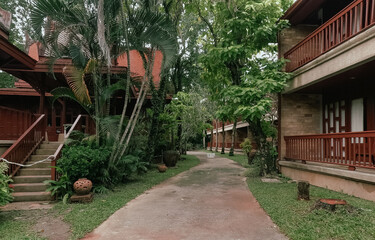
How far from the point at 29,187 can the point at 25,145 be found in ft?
5.52

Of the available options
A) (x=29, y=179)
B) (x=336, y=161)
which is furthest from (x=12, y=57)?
(x=336, y=161)

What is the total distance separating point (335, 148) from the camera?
7406 mm

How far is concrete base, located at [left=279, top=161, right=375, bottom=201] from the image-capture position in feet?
20.0

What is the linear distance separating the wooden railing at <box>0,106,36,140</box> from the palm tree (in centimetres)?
193

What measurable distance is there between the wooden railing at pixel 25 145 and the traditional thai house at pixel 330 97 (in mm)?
8933

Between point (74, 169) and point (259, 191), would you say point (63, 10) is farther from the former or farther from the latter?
point (259, 191)

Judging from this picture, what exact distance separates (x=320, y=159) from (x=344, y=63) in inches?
117

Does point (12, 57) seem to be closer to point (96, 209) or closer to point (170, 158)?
point (96, 209)

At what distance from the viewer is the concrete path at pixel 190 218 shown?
4285mm

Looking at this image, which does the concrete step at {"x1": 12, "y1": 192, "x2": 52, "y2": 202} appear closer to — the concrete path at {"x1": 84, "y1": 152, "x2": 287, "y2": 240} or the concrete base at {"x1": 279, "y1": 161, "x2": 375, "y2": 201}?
the concrete path at {"x1": 84, "y1": 152, "x2": 287, "y2": 240}

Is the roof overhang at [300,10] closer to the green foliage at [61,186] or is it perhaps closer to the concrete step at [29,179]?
the green foliage at [61,186]

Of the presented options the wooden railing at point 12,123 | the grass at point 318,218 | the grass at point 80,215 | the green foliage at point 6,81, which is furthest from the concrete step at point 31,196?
the green foliage at point 6,81

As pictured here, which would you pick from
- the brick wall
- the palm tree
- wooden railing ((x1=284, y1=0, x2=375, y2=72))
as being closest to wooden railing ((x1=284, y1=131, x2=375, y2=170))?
the brick wall

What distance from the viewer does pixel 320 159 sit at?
7984 millimetres
